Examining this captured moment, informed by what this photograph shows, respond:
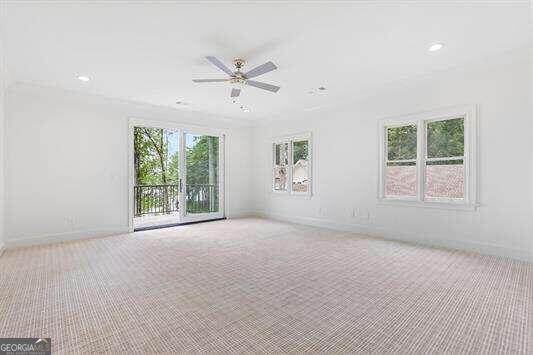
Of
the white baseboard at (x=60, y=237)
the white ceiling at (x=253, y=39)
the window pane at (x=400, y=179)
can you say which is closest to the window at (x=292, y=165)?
the window pane at (x=400, y=179)

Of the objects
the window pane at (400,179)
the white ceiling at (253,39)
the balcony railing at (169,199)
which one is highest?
the white ceiling at (253,39)

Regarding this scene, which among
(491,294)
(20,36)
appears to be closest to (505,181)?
(491,294)

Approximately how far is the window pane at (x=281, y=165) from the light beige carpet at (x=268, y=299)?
2.91 meters

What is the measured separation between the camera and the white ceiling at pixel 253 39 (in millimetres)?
2521

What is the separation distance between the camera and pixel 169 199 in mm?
8156

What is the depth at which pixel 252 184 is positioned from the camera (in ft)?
25.5

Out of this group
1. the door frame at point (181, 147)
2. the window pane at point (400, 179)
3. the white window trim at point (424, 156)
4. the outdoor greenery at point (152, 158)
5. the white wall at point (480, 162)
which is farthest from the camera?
the outdoor greenery at point (152, 158)

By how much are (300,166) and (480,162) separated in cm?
352

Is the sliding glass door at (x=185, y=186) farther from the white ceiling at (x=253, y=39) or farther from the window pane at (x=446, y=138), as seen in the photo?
the window pane at (x=446, y=138)

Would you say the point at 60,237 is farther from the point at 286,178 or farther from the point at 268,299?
the point at 286,178

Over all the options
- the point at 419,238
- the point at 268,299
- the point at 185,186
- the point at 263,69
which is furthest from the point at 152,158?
the point at 419,238

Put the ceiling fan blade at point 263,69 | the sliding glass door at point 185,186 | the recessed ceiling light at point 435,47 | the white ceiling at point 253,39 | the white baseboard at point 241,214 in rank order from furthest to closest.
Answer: the white baseboard at point 241,214
the sliding glass door at point 185,186
the recessed ceiling light at point 435,47
the ceiling fan blade at point 263,69
the white ceiling at point 253,39

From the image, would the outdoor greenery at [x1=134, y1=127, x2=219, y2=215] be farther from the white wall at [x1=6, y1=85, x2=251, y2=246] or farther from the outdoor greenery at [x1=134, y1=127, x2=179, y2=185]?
the white wall at [x1=6, y1=85, x2=251, y2=246]

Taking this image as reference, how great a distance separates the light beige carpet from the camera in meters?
1.89
